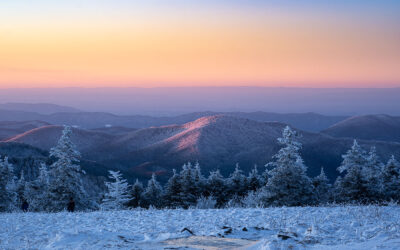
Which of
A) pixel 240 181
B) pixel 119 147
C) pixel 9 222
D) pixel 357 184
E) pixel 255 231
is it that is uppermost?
pixel 255 231

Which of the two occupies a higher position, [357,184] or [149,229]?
[149,229]

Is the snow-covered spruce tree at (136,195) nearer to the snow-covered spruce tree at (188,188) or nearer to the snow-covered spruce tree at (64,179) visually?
the snow-covered spruce tree at (188,188)

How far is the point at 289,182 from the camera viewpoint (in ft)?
87.6

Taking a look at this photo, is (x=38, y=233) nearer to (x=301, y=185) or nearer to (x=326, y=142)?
(x=301, y=185)

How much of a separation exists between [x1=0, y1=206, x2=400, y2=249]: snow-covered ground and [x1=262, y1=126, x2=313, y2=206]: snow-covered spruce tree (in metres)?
13.6

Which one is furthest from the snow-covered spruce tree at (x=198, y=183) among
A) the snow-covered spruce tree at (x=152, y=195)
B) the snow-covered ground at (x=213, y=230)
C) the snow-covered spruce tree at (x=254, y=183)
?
the snow-covered ground at (x=213, y=230)

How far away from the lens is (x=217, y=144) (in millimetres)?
137000

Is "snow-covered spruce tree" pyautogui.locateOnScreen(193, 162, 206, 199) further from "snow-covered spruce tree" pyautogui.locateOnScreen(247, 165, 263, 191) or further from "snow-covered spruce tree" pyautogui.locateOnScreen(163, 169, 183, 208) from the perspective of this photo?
"snow-covered spruce tree" pyautogui.locateOnScreen(247, 165, 263, 191)

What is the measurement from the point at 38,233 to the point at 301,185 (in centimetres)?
2101

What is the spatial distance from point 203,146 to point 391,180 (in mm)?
103103

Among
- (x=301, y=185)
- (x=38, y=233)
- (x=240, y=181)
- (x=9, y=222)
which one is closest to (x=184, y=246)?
(x=38, y=233)

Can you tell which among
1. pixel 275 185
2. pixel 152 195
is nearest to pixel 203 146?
pixel 152 195

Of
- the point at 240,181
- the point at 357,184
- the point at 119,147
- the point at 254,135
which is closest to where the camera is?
the point at 357,184

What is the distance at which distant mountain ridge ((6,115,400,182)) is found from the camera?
388 feet
